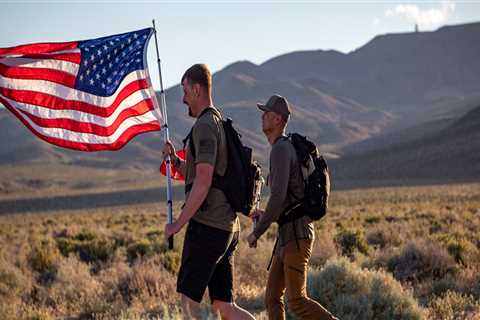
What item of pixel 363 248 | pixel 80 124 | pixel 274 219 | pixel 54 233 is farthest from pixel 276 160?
pixel 54 233

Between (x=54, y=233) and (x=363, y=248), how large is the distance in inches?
446

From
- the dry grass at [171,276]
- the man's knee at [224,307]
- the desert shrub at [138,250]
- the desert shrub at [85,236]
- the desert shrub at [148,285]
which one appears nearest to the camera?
the man's knee at [224,307]

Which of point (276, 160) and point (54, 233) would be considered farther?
point (54, 233)

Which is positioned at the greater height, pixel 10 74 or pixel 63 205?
pixel 10 74

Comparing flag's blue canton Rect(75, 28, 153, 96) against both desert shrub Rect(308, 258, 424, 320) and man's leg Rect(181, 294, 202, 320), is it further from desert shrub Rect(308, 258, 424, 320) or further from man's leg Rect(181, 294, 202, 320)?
desert shrub Rect(308, 258, 424, 320)

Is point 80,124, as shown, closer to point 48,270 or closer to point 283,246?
point 283,246

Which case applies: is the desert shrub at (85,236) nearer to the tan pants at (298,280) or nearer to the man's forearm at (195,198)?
the tan pants at (298,280)

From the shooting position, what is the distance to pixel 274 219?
5141 millimetres

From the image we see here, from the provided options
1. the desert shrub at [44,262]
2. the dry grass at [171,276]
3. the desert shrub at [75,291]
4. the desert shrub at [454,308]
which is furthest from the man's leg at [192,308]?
the desert shrub at [44,262]

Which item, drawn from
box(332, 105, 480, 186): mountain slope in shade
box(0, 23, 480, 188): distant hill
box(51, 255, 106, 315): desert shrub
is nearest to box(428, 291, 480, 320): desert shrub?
box(51, 255, 106, 315): desert shrub

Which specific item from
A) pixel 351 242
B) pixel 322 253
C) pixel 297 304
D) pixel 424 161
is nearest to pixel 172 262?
pixel 322 253

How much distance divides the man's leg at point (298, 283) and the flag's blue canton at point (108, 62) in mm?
2464

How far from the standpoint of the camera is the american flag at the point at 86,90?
627 cm

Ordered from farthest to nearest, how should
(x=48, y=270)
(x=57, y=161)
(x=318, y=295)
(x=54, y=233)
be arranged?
(x=57, y=161) < (x=54, y=233) < (x=48, y=270) < (x=318, y=295)
